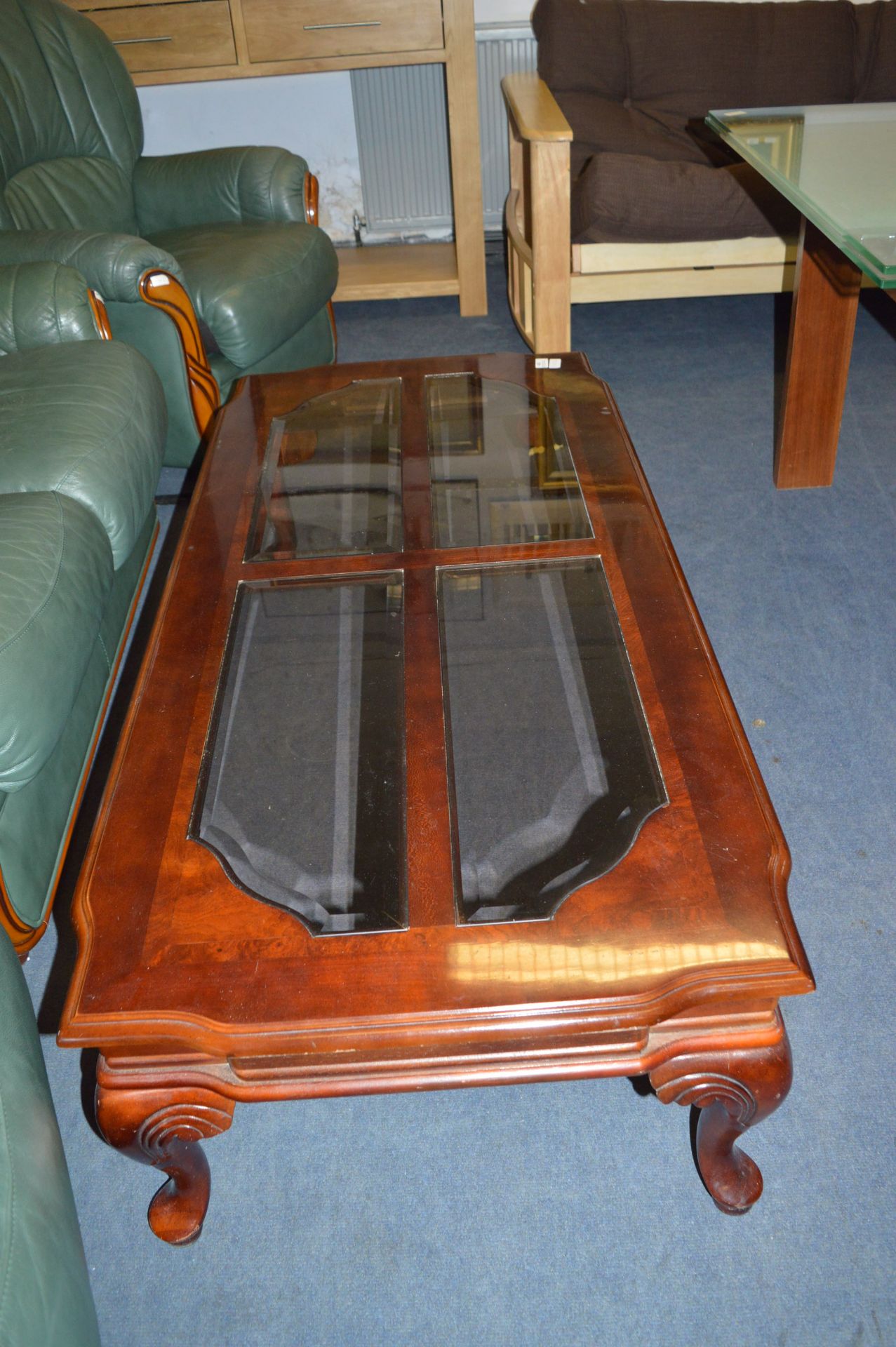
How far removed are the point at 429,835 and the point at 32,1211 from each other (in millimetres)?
400

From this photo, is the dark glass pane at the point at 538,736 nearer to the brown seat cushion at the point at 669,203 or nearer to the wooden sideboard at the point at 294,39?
the brown seat cushion at the point at 669,203

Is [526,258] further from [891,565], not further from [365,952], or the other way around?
[365,952]

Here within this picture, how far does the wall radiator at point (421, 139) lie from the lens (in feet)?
10.1

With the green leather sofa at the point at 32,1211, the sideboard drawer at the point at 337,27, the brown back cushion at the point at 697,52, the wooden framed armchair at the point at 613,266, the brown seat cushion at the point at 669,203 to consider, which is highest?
the sideboard drawer at the point at 337,27

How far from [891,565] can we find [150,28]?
2.26 metres

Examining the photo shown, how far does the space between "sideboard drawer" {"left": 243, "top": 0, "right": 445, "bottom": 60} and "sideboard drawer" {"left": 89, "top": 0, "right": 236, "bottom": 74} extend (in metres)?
0.07

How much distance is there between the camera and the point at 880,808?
136 cm

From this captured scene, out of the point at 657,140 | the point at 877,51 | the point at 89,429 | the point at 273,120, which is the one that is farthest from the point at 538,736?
the point at 273,120

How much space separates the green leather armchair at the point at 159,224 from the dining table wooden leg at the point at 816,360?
104 centimetres

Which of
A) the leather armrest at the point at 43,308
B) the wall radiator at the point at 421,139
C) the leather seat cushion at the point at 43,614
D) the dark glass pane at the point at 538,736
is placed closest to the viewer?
the dark glass pane at the point at 538,736

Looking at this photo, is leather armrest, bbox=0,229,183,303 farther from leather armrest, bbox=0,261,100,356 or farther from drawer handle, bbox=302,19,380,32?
drawer handle, bbox=302,19,380,32

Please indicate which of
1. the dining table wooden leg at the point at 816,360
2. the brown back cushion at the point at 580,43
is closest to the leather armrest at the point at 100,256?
the dining table wooden leg at the point at 816,360

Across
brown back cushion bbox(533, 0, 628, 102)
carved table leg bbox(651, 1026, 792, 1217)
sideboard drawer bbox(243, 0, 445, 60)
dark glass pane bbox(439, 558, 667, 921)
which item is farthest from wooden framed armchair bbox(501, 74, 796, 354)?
carved table leg bbox(651, 1026, 792, 1217)

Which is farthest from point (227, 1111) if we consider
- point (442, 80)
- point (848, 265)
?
point (442, 80)
